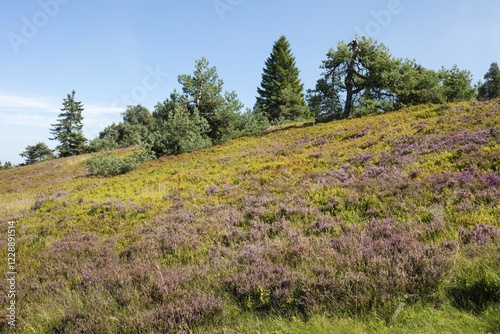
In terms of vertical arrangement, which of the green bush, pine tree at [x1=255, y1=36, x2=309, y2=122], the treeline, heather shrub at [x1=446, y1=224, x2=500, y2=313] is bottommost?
heather shrub at [x1=446, y1=224, x2=500, y2=313]

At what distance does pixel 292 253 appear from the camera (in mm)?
5137

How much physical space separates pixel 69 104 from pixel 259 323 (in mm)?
72759

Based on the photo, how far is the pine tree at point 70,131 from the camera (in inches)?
2331

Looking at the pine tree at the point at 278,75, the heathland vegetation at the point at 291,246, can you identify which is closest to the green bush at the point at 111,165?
A: the heathland vegetation at the point at 291,246

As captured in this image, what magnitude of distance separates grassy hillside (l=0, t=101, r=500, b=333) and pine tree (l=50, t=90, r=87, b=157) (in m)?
55.2

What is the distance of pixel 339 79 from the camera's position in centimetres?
3011

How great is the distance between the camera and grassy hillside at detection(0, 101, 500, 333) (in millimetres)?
3484

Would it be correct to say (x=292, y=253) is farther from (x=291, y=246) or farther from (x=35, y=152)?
(x=35, y=152)

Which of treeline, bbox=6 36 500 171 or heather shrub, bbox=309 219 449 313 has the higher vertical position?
treeline, bbox=6 36 500 171

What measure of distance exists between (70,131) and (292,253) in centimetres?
6959

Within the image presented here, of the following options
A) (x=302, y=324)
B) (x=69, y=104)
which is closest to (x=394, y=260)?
(x=302, y=324)

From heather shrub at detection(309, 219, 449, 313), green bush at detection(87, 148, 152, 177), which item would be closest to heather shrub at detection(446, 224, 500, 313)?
heather shrub at detection(309, 219, 449, 313)

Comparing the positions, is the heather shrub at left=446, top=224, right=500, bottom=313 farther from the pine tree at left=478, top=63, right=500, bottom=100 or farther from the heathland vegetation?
the pine tree at left=478, top=63, right=500, bottom=100

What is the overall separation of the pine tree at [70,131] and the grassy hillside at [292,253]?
55183 mm
